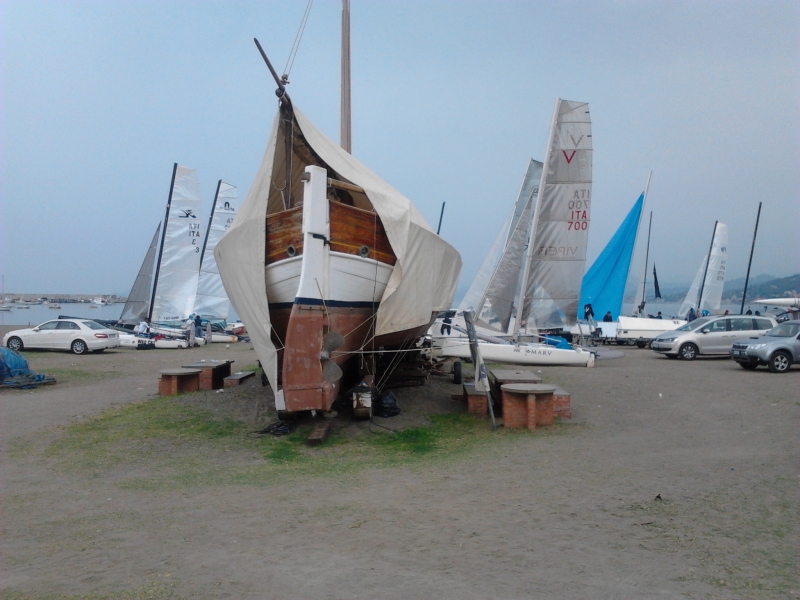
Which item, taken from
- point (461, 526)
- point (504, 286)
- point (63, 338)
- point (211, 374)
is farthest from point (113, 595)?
point (63, 338)

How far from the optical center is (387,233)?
33.8 ft

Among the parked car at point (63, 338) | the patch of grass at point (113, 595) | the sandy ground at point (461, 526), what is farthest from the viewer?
the parked car at point (63, 338)

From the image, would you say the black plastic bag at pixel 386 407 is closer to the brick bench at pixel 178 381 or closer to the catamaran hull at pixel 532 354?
the brick bench at pixel 178 381

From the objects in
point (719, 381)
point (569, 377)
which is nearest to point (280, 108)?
point (569, 377)

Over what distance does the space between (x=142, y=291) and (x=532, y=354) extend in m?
23.1

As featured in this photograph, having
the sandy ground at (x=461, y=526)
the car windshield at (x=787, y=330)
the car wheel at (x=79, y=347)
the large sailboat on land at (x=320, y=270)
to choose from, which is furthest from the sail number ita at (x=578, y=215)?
the car wheel at (x=79, y=347)

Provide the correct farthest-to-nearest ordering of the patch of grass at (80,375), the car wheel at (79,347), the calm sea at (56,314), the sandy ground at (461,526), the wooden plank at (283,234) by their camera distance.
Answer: the calm sea at (56,314) < the car wheel at (79,347) < the patch of grass at (80,375) < the wooden plank at (283,234) < the sandy ground at (461,526)

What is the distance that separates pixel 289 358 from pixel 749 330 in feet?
58.7

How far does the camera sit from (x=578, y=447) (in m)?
7.91

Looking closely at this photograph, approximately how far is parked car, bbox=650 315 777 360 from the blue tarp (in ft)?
63.6

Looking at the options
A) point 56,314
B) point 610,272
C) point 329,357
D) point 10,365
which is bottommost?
point 56,314

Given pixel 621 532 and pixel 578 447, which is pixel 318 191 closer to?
pixel 578 447

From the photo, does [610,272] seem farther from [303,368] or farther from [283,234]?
[303,368]

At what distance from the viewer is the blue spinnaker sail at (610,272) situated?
91.5 ft
